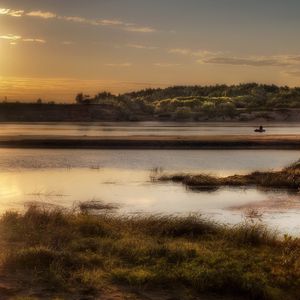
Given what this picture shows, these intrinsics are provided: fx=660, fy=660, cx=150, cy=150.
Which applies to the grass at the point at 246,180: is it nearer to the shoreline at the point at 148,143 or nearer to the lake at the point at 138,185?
the lake at the point at 138,185

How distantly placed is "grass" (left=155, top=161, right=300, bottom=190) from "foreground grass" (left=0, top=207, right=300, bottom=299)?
17.1m

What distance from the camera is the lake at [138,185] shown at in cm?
2725

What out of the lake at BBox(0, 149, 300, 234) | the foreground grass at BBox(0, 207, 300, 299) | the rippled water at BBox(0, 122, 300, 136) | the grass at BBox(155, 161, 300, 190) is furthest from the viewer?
the rippled water at BBox(0, 122, 300, 136)

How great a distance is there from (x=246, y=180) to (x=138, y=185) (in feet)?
22.5

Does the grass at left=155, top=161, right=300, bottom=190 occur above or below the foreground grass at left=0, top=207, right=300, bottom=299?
below

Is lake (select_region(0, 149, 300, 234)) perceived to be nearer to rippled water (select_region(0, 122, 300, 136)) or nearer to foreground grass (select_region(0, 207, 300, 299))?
foreground grass (select_region(0, 207, 300, 299))

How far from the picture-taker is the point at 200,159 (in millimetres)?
58906

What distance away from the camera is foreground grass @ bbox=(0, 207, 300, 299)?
13.8 m

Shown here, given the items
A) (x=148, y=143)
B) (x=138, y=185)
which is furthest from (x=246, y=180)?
(x=148, y=143)

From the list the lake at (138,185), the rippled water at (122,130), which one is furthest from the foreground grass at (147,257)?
the rippled water at (122,130)

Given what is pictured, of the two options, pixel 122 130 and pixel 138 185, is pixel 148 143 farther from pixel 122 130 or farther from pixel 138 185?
pixel 138 185

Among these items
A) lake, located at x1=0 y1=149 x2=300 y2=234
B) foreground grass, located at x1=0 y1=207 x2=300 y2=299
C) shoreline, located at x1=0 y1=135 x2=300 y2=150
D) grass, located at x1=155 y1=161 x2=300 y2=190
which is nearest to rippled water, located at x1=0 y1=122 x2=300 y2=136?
shoreline, located at x1=0 y1=135 x2=300 y2=150

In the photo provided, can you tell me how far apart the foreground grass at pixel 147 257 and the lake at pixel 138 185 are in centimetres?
435

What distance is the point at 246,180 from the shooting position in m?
39.4
